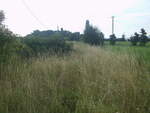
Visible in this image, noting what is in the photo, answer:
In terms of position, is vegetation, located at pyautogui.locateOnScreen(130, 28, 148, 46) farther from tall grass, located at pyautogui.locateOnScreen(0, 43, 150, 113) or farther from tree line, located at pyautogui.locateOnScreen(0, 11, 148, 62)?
tall grass, located at pyautogui.locateOnScreen(0, 43, 150, 113)

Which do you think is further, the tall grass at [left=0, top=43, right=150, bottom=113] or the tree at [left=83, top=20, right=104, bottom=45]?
the tree at [left=83, top=20, right=104, bottom=45]

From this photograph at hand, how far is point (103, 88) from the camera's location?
3.09 meters

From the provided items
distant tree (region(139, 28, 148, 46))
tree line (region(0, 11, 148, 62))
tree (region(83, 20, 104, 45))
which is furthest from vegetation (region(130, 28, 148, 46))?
tree line (region(0, 11, 148, 62))

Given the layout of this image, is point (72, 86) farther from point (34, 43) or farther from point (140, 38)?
point (140, 38)

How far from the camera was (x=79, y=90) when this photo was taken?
3.23 m

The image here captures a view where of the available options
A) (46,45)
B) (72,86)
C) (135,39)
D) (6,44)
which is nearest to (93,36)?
(46,45)

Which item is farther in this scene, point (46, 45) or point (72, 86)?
point (46, 45)

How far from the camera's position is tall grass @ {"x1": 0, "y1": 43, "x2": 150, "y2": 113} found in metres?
2.72

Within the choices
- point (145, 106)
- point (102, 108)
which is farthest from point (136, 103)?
point (102, 108)

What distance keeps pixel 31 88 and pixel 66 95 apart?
72 centimetres

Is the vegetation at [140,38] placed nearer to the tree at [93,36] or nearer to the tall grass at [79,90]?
the tree at [93,36]


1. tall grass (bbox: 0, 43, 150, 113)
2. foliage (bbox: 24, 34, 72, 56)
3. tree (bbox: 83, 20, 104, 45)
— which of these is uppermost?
tree (bbox: 83, 20, 104, 45)

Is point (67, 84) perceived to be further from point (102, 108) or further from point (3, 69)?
point (3, 69)

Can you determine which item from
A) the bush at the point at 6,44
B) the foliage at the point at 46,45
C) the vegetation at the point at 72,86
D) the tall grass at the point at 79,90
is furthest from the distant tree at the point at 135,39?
the bush at the point at 6,44
